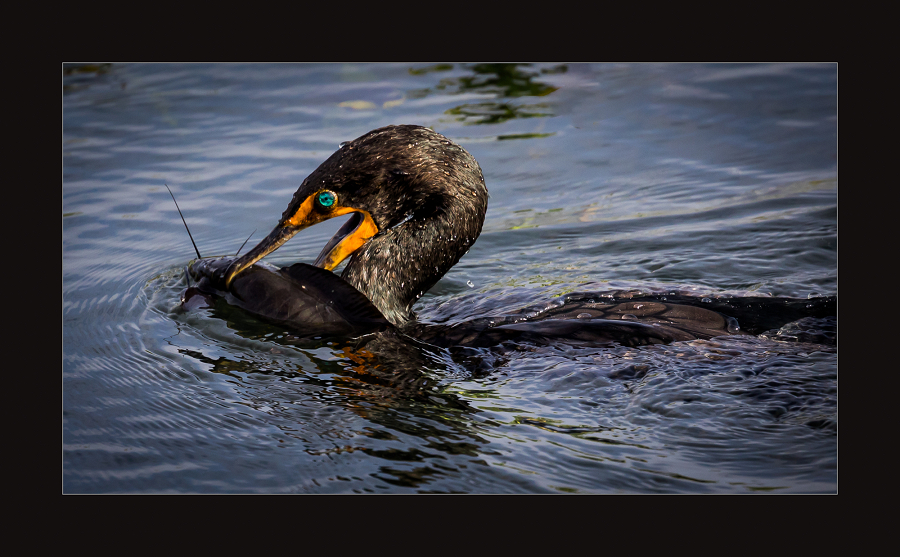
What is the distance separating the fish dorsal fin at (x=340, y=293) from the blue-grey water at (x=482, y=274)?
192mm

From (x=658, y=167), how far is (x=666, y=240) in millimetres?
1033

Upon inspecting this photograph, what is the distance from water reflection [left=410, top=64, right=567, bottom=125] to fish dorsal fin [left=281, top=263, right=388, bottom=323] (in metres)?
2.14

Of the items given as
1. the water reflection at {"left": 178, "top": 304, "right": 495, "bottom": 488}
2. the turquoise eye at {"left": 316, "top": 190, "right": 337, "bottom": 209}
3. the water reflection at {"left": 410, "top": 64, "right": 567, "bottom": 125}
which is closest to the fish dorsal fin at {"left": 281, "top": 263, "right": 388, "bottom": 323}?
the water reflection at {"left": 178, "top": 304, "right": 495, "bottom": 488}

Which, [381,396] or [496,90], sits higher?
[496,90]

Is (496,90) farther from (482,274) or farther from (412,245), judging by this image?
(412,245)

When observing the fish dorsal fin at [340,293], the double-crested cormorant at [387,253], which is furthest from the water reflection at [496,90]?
the fish dorsal fin at [340,293]

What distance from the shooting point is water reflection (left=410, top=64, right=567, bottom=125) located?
6.06m

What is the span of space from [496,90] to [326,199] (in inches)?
112

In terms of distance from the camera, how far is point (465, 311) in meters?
4.66

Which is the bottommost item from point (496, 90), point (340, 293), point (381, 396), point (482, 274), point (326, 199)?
point (381, 396)

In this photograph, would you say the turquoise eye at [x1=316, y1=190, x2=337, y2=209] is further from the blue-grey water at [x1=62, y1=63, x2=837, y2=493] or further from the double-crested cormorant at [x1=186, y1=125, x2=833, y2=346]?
the blue-grey water at [x1=62, y1=63, x2=837, y2=493]

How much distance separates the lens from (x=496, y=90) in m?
6.69

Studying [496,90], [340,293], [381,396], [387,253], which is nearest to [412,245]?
[387,253]

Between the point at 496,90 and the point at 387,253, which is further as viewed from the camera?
the point at 496,90
